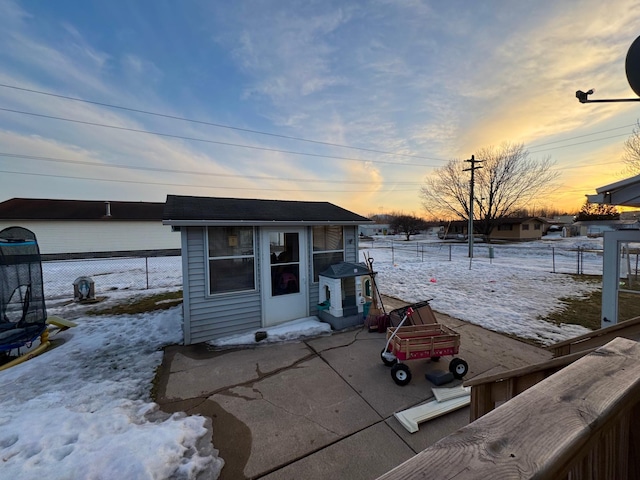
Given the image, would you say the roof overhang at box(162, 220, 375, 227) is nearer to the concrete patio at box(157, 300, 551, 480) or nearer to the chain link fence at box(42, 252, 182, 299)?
the concrete patio at box(157, 300, 551, 480)

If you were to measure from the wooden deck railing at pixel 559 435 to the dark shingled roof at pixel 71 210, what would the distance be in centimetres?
2683

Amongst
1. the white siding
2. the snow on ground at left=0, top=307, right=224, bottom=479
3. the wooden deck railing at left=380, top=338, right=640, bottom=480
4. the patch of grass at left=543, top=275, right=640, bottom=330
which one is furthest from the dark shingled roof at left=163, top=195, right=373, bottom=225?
the white siding

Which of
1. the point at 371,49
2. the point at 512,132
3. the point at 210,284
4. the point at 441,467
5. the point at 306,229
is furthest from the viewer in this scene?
the point at 512,132

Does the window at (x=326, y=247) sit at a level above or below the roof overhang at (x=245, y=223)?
below

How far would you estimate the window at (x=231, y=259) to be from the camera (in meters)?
5.24

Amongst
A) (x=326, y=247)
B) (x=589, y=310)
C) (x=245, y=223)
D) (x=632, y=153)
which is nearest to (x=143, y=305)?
(x=245, y=223)

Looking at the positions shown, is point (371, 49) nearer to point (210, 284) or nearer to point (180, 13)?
point (180, 13)

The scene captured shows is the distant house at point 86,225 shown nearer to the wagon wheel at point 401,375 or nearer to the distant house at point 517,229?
the wagon wheel at point 401,375

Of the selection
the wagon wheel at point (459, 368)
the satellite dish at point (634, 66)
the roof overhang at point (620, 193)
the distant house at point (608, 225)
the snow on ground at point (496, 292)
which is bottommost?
the snow on ground at point (496, 292)

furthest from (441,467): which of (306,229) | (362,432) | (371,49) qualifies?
(371,49)

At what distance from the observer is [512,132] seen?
1156 centimetres

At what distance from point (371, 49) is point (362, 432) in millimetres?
10254

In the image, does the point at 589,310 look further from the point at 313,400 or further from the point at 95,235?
the point at 95,235

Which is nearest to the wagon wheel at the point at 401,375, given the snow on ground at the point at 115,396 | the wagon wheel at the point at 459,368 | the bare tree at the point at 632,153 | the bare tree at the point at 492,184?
the wagon wheel at the point at 459,368
